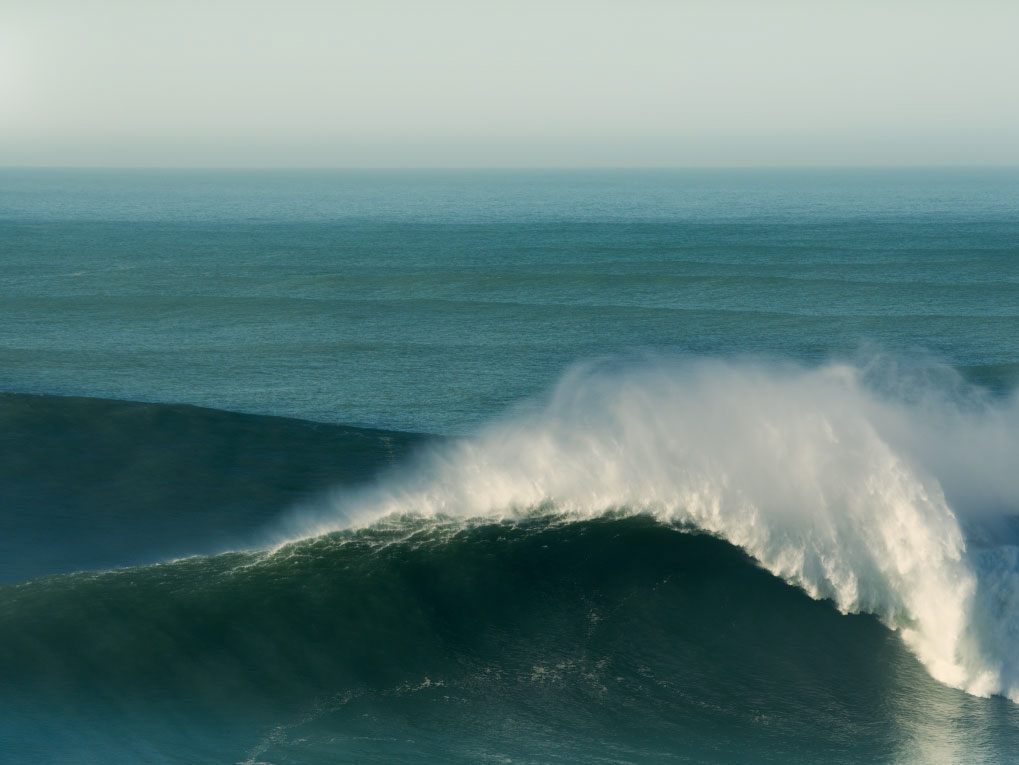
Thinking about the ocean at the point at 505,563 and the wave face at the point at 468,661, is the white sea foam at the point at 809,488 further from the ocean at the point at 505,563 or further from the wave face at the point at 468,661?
the wave face at the point at 468,661

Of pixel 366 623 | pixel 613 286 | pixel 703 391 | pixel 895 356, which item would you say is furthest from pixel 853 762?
pixel 613 286

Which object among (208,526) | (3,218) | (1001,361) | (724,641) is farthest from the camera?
(3,218)

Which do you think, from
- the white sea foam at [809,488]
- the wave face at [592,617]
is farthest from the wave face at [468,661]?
the white sea foam at [809,488]

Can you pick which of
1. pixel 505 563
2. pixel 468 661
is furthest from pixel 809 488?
pixel 468 661

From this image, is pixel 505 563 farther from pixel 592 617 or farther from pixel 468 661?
pixel 468 661

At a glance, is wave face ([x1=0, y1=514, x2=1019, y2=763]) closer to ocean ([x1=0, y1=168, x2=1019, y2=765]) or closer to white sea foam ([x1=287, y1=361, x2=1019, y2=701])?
ocean ([x1=0, y1=168, x2=1019, y2=765])

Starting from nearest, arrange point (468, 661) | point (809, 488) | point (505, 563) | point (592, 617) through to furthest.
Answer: point (468, 661)
point (592, 617)
point (505, 563)
point (809, 488)

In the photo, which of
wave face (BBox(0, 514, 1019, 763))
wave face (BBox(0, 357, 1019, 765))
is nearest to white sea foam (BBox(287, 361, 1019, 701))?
wave face (BBox(0, 357, 1019, 765))

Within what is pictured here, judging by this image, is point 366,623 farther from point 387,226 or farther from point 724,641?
point 387,226
